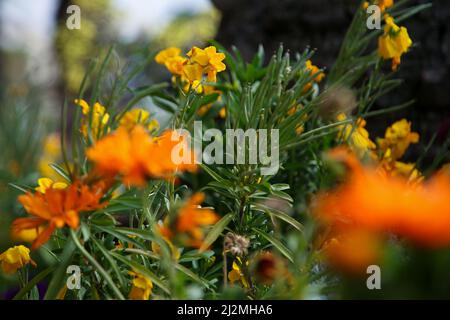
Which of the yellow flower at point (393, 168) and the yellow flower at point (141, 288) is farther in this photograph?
the yellow flower at point (393, 168)

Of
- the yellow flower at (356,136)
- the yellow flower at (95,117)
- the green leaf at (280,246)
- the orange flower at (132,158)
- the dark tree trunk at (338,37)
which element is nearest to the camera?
the orange flower at (132,158)

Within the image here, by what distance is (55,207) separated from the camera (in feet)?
2.04

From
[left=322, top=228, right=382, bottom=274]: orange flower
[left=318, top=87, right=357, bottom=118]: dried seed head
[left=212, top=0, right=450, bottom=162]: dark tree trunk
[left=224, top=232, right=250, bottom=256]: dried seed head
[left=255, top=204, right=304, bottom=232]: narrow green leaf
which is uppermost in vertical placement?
[left=212, top=0, right=450, bottom=162]: dark tree trunk

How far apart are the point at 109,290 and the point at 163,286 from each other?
0.41 ft

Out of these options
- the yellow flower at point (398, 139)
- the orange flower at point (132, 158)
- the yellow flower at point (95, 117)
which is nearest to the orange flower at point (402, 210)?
the orange flower at point (132, 158)

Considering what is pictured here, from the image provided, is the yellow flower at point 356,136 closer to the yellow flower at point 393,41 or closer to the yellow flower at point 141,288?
the yellow flower at point 393,41

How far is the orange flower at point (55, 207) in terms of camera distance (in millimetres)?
613

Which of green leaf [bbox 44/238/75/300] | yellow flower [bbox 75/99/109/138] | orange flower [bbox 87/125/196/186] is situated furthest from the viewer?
yellow flower [bbox 75/99/109/138]

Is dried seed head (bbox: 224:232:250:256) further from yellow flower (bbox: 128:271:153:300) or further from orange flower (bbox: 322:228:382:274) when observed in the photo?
orange flower (bbox: 322:228:382:274)

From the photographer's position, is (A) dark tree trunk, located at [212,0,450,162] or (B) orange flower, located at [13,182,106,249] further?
(A) dark tree trunk, located at [212,0,450,162]

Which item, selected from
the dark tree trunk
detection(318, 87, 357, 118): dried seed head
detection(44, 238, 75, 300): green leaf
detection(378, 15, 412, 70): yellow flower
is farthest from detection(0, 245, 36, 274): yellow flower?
the dark tree trunk

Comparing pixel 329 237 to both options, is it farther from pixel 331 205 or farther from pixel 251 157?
pixel 331 205

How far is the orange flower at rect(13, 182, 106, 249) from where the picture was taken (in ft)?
2.01

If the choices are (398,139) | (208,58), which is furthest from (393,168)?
(208,58)
